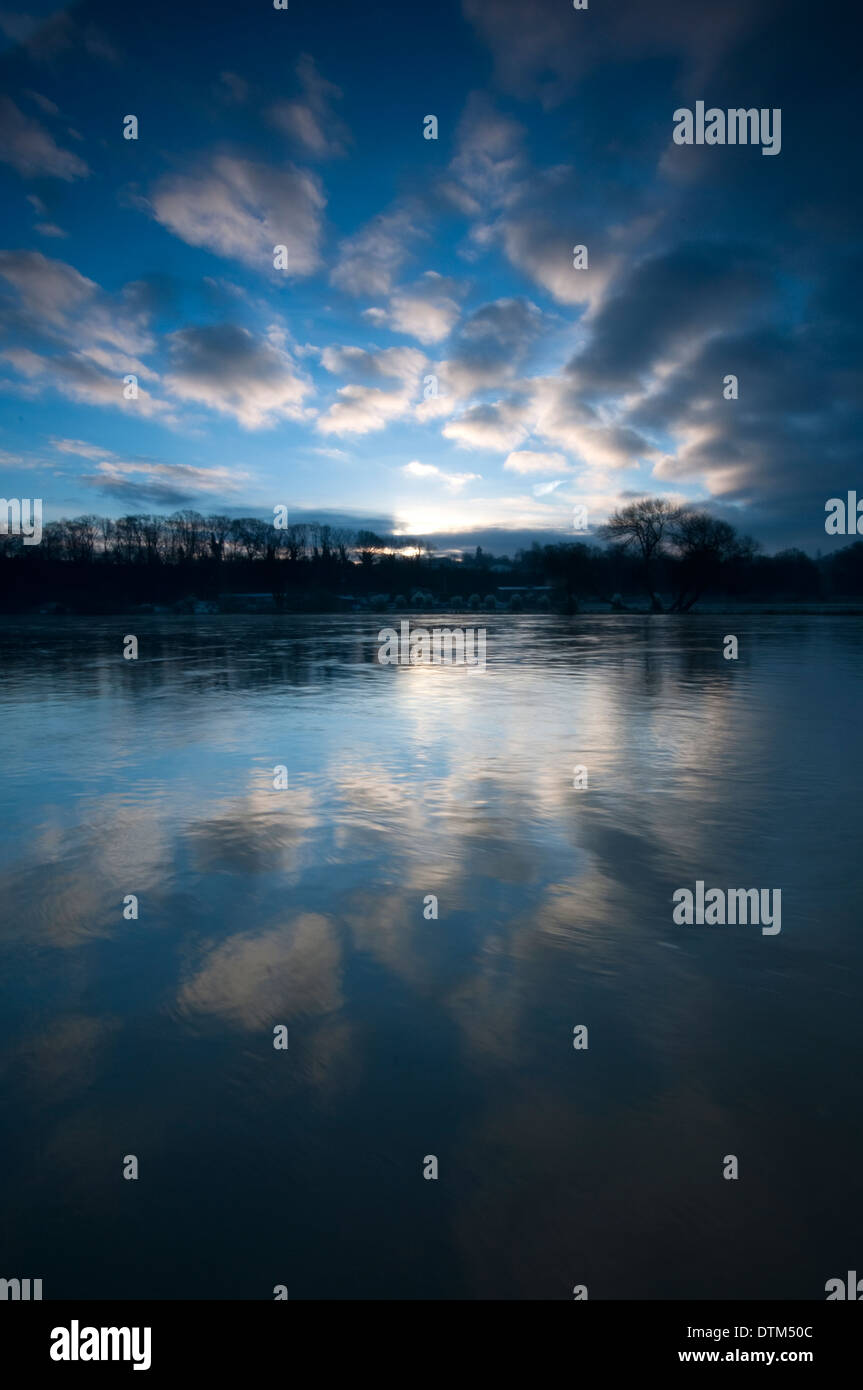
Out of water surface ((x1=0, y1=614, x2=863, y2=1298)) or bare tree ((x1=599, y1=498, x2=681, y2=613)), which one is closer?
water surface ((x1=0, y1=614, x2=863, y2=1298))

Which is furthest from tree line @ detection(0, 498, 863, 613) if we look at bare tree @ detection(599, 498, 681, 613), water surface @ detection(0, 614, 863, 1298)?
water surface @ detection(0, 614, 863, 1298)

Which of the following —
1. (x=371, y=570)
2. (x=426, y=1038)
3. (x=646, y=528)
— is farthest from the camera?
(x=371, y=570)

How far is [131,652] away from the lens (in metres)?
21.8

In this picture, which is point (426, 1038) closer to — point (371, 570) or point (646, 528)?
point (646, 528)

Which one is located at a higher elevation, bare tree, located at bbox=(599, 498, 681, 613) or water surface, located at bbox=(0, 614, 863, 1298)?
bare tree, located at bbox=(599, 498, 681, 613)

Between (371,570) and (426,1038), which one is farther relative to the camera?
(371,570)

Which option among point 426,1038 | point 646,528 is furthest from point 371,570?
point 426,1038

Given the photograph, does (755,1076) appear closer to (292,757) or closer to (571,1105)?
(571,1105)

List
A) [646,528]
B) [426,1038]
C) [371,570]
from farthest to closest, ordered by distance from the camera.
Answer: [371,570] → [646,528] → [426,1038]

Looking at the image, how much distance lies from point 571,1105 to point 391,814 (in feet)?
10.8

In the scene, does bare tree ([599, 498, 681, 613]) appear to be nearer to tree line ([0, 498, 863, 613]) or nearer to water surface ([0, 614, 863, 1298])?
tree line ([0, 498, 863, 613])

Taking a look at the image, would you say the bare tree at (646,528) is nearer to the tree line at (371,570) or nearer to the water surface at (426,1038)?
the tree line at (371,570)

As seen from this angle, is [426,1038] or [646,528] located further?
[646,528]
